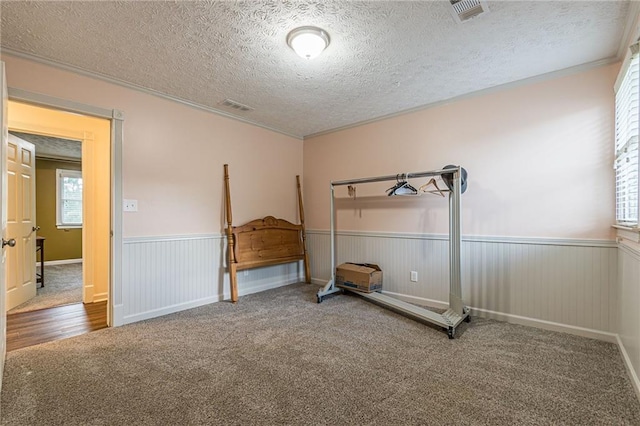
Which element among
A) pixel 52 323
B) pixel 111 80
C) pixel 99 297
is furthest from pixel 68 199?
pixel 111 80

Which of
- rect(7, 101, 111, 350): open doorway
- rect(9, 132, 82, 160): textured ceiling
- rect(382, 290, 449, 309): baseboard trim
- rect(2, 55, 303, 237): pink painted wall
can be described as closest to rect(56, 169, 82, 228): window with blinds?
rect(9, 132, 82, 160): textured ceiling

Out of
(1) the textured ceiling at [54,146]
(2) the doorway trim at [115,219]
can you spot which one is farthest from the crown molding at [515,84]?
(1) the textured ceiling at [54,146]

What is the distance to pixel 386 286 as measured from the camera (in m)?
3.93

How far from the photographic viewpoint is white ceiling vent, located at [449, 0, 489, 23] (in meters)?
1.88

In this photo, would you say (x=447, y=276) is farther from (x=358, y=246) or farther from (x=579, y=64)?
(x=579, y=64)

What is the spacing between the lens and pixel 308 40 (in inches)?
85.7

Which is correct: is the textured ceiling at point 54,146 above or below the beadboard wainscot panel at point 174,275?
above

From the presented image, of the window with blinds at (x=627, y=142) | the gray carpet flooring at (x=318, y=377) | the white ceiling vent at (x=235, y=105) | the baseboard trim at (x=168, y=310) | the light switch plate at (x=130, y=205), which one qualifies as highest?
the white ceiling vent at (x=235, y=105)

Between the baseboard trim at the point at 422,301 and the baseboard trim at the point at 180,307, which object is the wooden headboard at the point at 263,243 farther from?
the baseboard trim at the point at 422,301

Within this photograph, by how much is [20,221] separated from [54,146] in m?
2.74

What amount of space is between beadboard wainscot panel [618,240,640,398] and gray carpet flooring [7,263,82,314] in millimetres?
5422

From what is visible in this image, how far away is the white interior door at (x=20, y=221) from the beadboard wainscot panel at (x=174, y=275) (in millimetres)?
1656

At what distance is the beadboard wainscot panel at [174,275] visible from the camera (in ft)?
10.1

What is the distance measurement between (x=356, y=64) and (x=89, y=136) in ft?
11.7
